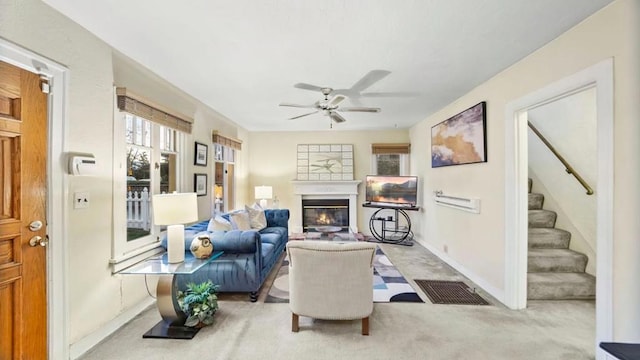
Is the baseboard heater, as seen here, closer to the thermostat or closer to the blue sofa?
the blue sofa

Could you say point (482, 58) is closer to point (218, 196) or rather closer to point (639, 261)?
point (639, 261)

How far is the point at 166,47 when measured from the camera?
7.41 feet

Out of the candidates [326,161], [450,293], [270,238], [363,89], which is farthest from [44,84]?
[326,161]

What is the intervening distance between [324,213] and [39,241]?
505 cm

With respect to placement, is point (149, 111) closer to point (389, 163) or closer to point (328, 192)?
point (328, 192)

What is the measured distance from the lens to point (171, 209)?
7.43 ft

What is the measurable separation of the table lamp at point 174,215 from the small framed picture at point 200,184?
1.38 metres

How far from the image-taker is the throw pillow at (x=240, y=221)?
3.74 metres

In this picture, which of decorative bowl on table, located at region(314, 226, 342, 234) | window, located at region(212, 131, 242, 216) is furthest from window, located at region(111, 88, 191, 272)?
decorative bowl on table, located at region(314, 226, 342, 234)

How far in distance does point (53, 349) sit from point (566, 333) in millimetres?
3969

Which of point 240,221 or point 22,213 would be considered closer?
point 22,213

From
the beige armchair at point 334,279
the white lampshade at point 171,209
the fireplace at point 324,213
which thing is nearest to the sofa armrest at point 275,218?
the fireplace at point 324,213

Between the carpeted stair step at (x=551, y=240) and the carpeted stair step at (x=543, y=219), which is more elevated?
the carpeted stair step at (x=543, y=219)

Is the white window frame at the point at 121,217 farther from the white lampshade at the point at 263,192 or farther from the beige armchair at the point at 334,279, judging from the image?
the white lampshade at the point at 263,192
